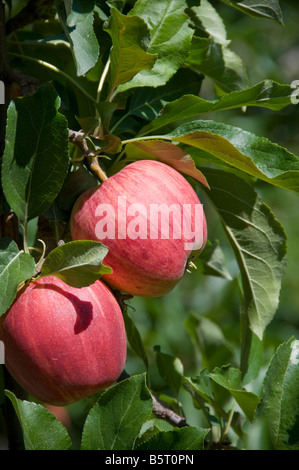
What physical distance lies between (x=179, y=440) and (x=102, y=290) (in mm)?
189

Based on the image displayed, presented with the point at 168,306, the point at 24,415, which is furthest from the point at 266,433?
the point at 168,306

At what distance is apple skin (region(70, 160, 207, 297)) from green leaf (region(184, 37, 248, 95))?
0.81 ft

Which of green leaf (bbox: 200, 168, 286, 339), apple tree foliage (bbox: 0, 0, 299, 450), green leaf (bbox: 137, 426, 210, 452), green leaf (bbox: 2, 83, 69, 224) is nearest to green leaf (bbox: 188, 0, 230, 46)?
apple tree foliage (bbox: 0, 0, 299, 450)

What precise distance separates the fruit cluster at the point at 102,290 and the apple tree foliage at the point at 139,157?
32 millimetres

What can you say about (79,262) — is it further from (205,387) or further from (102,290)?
(205,387)

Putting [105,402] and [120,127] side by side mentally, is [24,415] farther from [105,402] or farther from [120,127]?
[120,127]

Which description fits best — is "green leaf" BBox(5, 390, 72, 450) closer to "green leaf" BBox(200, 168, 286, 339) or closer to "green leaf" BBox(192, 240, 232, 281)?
"green leaf" BBox(200, 168, 286, 339)

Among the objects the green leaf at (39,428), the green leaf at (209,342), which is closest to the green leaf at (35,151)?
the green leaf at (39,428)

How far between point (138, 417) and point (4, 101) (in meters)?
0.45

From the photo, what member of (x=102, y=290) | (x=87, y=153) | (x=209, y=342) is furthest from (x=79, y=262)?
(x=209, y=342)

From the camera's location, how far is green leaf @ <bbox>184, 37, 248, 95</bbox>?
3.02 feet

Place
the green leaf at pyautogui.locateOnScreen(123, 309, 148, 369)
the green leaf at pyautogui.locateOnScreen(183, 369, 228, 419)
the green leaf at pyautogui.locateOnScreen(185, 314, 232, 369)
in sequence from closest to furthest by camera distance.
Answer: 1. the green leaf at pyautogui.locateOnScreen(183, 369, 228, 419)
2. the green leaf at pyautogui.locateOnScreen(123, 309, 148, 369)
3. the green leaf at pyautogui.locateOnScreen(185, 314, 232, 369)

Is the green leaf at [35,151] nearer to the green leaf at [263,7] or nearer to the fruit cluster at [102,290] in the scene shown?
the fruit cluster at [102,290]

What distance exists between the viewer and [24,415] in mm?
639
